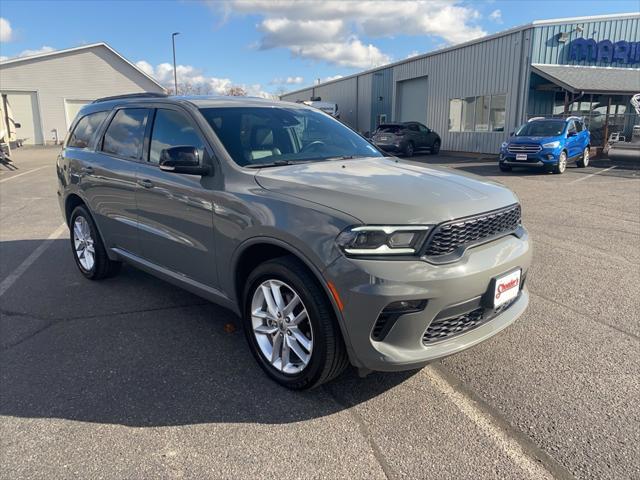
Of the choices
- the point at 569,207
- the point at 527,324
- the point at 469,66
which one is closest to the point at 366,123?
the point at 469,66

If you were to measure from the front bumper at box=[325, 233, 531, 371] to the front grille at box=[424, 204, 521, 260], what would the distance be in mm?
79

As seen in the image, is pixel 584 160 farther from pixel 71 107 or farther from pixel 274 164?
pixel 71 107

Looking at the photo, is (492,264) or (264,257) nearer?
(492,264)

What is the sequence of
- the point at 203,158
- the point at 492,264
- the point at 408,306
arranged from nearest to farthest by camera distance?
the point at 408,306, the point at 492,264, the point at 203,158

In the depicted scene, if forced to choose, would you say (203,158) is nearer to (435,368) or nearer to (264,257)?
(264,257)

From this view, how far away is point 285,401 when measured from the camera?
305cm

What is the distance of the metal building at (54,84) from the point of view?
1373 inches

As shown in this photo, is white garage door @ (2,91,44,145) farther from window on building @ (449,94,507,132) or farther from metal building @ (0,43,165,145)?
window on building @ (449,94,507,132)

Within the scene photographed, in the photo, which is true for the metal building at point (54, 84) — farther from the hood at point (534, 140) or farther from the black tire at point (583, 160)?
the black tire at point (583, 160)

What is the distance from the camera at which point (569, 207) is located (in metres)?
9.65

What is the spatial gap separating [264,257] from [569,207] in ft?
27.0

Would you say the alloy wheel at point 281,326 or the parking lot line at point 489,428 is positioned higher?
the alloy wheel at point 281,326

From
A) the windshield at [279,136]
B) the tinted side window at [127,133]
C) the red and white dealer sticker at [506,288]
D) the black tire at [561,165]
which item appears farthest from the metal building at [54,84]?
the red and white dealer sticker at [506,288]

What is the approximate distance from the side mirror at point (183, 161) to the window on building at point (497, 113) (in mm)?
21055
